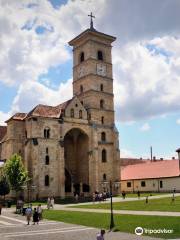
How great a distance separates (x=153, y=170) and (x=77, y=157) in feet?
54.6

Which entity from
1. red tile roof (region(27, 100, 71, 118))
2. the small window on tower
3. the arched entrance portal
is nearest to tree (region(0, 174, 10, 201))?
red tile roof (region(27, 100, 71, 118))

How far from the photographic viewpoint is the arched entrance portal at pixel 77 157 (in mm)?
75875

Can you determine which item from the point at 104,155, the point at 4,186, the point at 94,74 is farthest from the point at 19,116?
the point at 104,155

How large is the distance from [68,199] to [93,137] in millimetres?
13540

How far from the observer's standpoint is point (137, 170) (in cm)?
8794

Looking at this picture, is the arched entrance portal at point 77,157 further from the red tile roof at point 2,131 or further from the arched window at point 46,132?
the red tile roof at point 2,131

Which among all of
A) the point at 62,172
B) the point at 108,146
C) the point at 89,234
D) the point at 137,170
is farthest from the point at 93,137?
A: the point at 89,234

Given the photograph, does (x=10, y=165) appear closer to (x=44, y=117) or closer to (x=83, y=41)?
(x=44, y=117)

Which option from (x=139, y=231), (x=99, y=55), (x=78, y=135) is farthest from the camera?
(x=99, y=55)

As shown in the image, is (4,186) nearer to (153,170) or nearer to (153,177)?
(153,177)

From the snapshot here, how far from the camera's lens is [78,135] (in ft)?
258

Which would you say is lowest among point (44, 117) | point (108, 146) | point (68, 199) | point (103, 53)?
point (68, 199)

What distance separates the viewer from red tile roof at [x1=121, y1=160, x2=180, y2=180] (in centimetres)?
7702

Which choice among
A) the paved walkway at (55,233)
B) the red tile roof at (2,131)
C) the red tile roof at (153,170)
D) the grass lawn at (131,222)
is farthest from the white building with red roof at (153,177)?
the paved walkway at (55,233)
